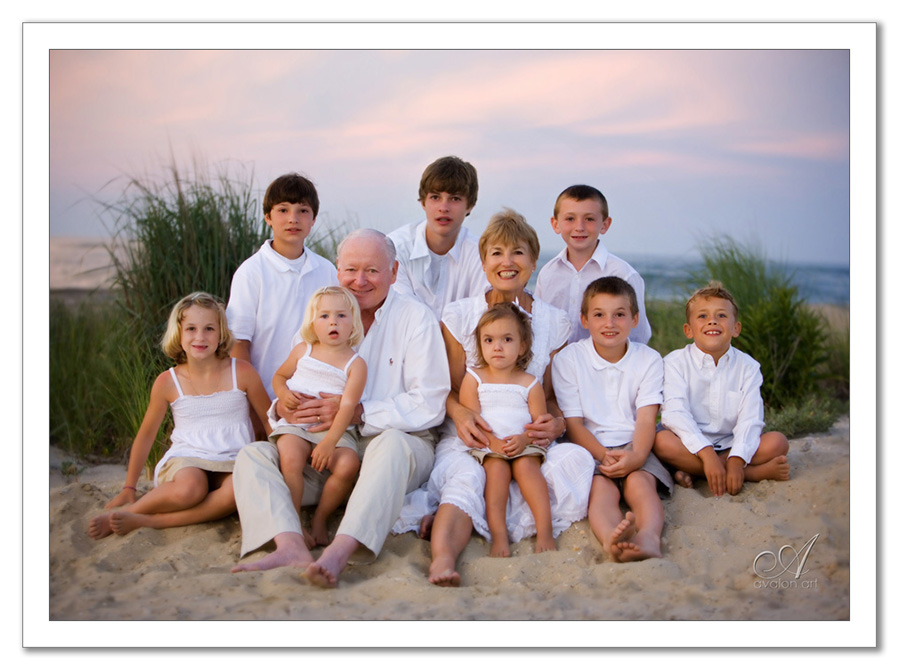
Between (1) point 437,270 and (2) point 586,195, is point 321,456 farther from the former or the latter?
(2) point 586,195

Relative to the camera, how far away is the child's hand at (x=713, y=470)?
386 centimetres

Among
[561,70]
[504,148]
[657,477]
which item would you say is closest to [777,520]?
[657,477]

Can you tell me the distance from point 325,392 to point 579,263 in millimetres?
1521

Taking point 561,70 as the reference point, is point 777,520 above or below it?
below

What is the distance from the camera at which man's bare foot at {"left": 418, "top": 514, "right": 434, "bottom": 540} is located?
3.66 metres

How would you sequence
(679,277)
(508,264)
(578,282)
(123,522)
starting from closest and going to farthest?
1. (123,522)
2. (508,264)
3. (578,282)
4. (679,277)

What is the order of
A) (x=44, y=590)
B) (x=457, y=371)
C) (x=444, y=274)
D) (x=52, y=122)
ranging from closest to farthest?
(x=44, y=590) → (x=52, y=122) → (x=457, y=371) → (x=444, y=274)

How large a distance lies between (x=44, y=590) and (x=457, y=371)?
1.95m

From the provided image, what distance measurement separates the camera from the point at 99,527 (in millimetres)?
3619

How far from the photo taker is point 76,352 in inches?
196

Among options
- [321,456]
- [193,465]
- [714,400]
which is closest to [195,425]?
[193,465]

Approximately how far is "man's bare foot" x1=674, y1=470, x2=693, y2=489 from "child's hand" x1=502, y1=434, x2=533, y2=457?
82cm

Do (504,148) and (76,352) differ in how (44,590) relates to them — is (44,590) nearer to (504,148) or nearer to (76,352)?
(76,352)

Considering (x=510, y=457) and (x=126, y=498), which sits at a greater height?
(x=510, y=457)
